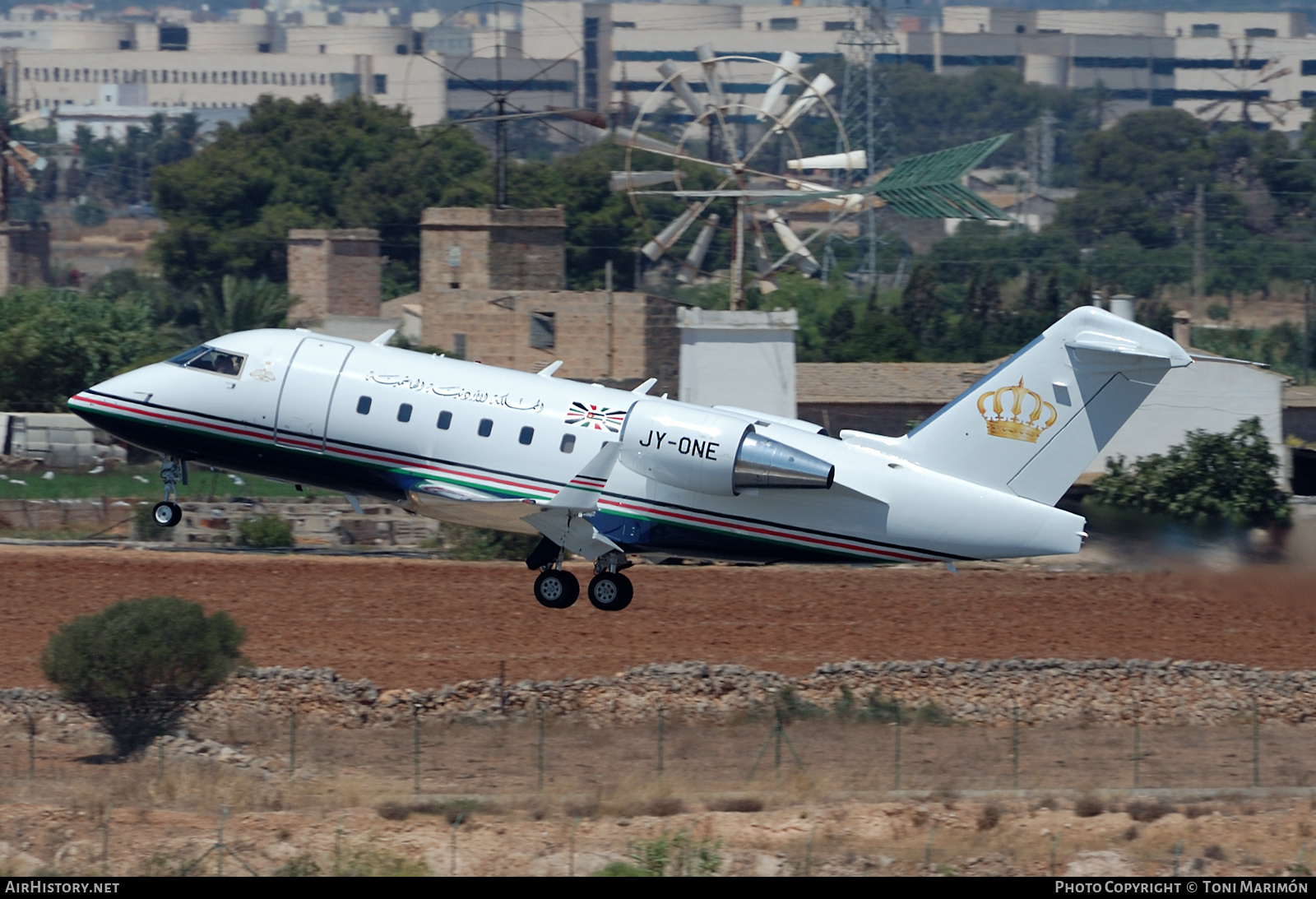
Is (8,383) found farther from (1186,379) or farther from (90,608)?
(1186,379)

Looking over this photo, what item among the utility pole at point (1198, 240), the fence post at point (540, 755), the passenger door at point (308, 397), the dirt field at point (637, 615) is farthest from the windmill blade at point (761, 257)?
the passenger door at point (308, 397)

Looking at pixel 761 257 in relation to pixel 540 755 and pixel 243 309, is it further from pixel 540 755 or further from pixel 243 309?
pixel 540 755

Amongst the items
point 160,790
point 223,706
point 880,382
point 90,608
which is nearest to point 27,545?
point 90,608

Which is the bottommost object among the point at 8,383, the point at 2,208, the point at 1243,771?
the point at 1243,771

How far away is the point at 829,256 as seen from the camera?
412ft

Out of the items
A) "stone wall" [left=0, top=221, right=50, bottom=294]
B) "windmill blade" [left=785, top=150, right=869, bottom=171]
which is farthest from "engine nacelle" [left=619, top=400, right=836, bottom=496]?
"stone wall" [left=0, top=221, right=50, bottom=294]

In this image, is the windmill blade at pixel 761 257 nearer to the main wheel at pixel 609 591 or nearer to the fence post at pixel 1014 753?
the fence post at pixel 1014 753

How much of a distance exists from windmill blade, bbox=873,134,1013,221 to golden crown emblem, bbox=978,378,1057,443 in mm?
32481

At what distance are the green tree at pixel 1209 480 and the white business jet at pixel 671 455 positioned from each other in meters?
17.6

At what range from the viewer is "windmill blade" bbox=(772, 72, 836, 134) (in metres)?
65.0

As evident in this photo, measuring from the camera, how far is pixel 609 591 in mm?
29016

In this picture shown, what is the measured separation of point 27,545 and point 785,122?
1254 inches

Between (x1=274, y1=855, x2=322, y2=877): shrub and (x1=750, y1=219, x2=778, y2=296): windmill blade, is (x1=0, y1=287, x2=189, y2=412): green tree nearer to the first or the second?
(x1=750, y1=219, x2=778, y2=296): windmill blade

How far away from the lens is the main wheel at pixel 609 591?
2897 cm
